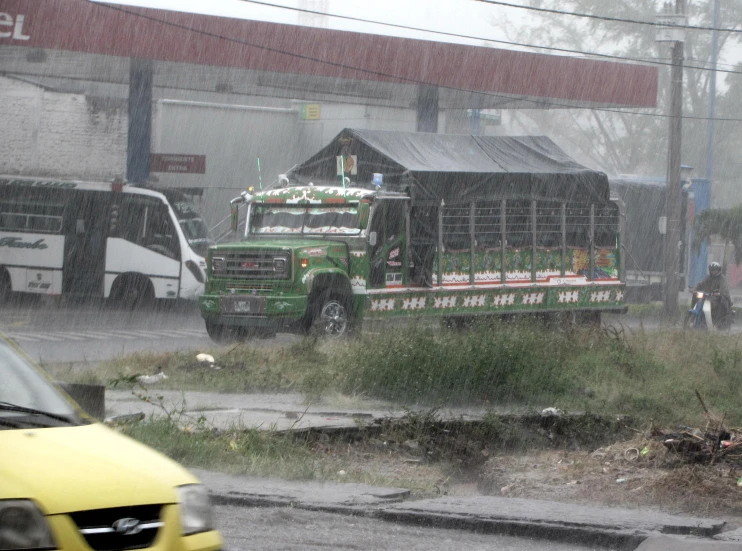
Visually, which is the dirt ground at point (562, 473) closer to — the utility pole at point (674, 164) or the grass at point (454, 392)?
the grass at point (454, 392)

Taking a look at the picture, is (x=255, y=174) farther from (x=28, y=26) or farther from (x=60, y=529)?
(x=60, y=529)

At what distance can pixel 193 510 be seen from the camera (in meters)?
4.52

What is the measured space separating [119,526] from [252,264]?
42.8ft

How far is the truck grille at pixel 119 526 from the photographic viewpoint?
13.5 feet

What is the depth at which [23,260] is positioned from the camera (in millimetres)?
23078

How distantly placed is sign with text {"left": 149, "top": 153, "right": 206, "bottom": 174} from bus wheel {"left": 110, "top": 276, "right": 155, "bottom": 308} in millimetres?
6362

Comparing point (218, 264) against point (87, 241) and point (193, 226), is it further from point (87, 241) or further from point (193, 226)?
point (87, 241)

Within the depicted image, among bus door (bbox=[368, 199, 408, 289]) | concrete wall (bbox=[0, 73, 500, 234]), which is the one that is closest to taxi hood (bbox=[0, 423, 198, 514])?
bus door (bbox=[368, 199, 408, 289])

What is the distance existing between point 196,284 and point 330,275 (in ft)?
20.5

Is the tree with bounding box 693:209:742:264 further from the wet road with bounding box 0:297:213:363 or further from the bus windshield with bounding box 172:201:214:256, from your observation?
the wet road with bounding box 0:297:213:363

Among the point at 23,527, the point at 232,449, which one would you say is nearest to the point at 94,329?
the point at 232,449

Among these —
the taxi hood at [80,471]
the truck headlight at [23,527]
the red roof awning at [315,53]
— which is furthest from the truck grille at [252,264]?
the truck headlight at [23,527]

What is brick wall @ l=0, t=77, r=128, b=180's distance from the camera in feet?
106

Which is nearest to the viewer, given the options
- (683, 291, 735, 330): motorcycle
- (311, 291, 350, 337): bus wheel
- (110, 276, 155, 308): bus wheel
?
(311, 291, 350, 337): bus wheel
